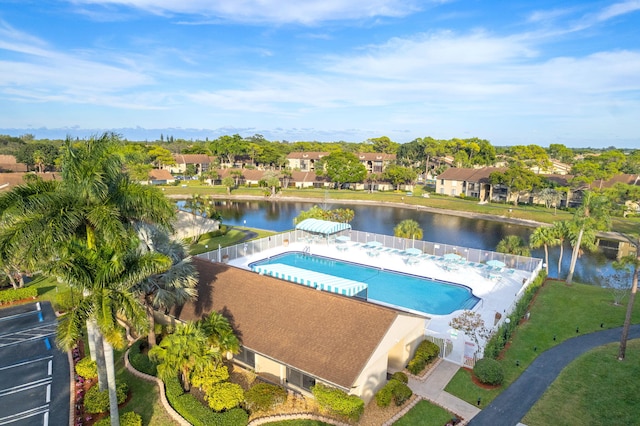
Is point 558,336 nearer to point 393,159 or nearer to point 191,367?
point 191,367

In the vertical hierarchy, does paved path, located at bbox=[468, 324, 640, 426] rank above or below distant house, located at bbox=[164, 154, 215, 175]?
below

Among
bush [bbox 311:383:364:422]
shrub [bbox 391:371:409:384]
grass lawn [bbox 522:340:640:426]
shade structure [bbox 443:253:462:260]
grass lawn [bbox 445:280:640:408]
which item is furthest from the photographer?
shade structure [bbox 443:253:462:260]

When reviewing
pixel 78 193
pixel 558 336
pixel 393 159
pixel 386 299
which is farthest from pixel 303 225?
pixel 393 159

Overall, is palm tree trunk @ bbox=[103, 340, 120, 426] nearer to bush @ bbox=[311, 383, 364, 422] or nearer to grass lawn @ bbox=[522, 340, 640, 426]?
bush @ bbox=[311, 383, 364, 422]

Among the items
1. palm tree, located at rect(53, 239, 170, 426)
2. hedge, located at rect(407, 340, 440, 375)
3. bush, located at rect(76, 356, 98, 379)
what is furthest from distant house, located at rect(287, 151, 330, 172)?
palm tree, located at rect(53, 239, 170, 426)

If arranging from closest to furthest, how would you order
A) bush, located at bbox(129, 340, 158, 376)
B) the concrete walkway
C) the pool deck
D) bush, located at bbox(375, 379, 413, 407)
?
1. bush, located at bbox(375, 379, 413, 407)
2. the concrete walkway
3. bush, located at bbox(129, 340, 158, 376)
4. the pool deck

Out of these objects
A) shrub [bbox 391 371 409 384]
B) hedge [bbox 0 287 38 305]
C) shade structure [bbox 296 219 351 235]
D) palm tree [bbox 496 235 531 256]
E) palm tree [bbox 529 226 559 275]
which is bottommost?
shrub [bbox 391 371 409 384]

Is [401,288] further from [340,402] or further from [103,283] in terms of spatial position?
[103,283]
